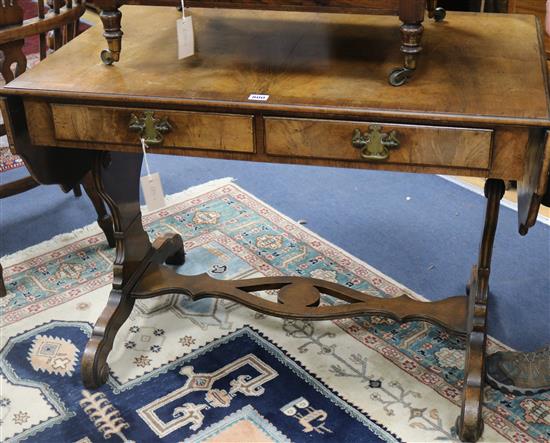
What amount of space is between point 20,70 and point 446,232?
158 cm

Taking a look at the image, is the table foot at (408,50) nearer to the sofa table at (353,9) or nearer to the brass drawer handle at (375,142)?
the sofa table at (353,9)

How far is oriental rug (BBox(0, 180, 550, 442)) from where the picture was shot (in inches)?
79.4

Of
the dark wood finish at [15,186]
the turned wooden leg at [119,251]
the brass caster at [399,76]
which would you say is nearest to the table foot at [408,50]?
the brass caster at [399,76]

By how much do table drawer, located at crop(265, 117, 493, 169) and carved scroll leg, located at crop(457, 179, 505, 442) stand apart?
0.96 ft

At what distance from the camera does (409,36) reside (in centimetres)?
173

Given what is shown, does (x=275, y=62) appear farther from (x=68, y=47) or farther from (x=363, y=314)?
(x=363, y=314)

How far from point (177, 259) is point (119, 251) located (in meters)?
0.42

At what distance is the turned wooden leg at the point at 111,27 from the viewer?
186cm

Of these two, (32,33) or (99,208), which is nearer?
(32,33)

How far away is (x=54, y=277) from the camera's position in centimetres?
266

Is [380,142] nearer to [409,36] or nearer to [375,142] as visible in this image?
[375,142]

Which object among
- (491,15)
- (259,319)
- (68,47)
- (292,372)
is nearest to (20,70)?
(68,47)

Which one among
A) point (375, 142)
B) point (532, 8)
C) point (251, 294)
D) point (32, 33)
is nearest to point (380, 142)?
point (375, 142)

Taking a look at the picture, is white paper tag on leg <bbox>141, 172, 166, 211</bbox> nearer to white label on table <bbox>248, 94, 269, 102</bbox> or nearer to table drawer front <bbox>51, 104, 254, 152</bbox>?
table drawer front <bbox>51, 104, 254, 152</bbox>
